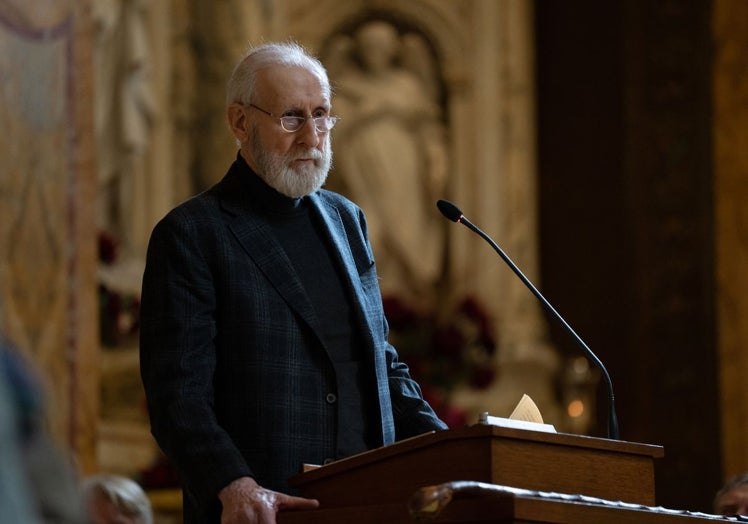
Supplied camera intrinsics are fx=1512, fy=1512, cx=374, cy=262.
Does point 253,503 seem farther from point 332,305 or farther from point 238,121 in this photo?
point 238,121

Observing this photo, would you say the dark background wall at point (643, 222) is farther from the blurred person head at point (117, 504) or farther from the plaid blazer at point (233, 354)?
the plaid blazer at point (233, 354)

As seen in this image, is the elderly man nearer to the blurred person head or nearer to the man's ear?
the man's ear

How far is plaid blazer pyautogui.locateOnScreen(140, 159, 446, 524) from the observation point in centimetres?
301

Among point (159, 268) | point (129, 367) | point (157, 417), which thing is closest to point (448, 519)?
point (157, 417)

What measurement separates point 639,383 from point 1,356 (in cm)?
790

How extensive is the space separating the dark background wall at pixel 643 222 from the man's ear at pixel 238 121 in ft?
18.3

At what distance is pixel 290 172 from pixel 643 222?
5983mm

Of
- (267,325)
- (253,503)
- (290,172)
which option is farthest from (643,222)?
(253,503)

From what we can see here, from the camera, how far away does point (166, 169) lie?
862cm

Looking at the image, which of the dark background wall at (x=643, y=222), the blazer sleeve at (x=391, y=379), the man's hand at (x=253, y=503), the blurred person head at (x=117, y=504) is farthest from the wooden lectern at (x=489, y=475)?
the dark background wall at (x=643, y=222)

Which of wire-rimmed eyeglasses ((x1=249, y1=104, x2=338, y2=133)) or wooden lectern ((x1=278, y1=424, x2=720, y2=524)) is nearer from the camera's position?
wooden lectern ((x1=278, y1=424, x2=720, y2=524))

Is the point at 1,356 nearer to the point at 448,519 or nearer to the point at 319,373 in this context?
the point at 448,519

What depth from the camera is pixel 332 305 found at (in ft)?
10.7

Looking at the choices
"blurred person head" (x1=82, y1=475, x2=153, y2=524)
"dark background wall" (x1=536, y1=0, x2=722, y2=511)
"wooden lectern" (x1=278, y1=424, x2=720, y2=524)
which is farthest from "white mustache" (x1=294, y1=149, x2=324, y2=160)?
"dark background wall" (x1=536, y1=0, x2=722, y2=511)
